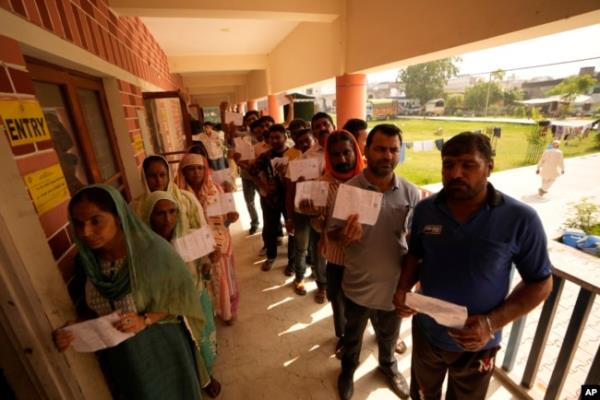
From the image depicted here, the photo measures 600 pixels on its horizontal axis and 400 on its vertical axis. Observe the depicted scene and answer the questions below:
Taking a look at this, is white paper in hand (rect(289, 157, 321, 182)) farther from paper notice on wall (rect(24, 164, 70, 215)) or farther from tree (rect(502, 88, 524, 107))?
tree (rect(502, 88, 524, 107))

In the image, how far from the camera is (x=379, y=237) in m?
1.36

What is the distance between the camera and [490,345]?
1141 mm

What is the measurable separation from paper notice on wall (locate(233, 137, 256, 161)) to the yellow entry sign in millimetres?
1936

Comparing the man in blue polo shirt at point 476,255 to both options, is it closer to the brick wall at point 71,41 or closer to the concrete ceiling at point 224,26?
the brick wall at point 71,41

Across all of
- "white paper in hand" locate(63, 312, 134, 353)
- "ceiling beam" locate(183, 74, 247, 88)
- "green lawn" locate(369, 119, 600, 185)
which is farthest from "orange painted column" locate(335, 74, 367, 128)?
"ceiling beam" locate(183, 74, 247, 88)

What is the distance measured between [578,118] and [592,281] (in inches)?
123

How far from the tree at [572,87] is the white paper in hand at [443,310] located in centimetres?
354

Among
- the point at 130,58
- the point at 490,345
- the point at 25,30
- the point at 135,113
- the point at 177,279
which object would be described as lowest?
the point at 490,345

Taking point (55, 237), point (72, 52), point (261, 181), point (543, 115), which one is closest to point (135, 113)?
point (72, 52)

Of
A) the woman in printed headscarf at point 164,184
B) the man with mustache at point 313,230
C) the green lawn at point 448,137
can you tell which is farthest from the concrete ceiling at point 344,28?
the woman in printed headscarf at point 164,184

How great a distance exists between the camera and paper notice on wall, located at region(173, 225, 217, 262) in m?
1.41

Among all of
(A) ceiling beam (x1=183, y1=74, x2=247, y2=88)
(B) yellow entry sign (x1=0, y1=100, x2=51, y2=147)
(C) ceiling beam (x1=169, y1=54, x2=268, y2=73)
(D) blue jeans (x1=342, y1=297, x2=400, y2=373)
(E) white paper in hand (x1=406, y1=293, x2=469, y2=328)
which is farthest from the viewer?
(A) ceiling beam (x1=183, y1=74, x2=247, y2=88)

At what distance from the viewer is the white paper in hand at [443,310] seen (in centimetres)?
99

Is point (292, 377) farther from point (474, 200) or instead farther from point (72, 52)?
point (72, 52)
